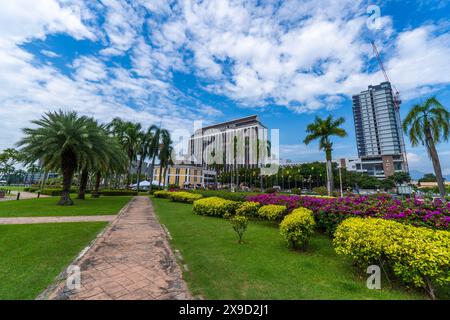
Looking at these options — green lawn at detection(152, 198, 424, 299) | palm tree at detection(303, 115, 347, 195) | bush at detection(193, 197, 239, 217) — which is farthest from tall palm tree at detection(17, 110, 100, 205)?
palm tree at detection(303, 115, 347, 195)

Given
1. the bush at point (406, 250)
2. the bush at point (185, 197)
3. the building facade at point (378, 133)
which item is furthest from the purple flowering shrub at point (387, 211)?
the building facade at point (378, 133)

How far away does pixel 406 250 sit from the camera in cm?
322

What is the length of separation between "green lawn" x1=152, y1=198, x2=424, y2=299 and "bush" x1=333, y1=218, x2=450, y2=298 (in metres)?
0.36

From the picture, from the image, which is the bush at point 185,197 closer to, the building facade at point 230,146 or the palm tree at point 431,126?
the palm tree at point 431,126

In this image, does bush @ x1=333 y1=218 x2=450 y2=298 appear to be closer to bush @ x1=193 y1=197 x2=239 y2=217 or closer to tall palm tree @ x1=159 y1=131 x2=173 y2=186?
bush @ x1=193 y1=197 x2=239 y2=217

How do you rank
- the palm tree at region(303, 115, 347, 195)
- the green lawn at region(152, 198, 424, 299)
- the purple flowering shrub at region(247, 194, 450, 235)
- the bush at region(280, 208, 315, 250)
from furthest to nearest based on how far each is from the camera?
the palm tree at region(303, 115, 347, 195), the bush at region(280, 208, 315, 250), the purple flowering shrub at region(247, 194, 450, 235), the green lawn at region(152, 198, 424, 299)

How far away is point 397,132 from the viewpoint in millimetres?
108875

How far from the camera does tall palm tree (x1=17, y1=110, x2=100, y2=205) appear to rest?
13.9 m

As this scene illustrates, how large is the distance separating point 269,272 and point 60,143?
55.0ft

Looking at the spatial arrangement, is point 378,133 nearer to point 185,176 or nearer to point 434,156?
point 185,176
